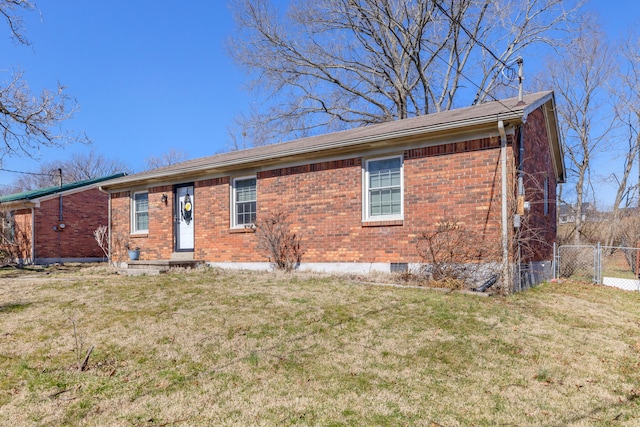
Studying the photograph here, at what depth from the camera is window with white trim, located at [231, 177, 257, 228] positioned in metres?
11.7

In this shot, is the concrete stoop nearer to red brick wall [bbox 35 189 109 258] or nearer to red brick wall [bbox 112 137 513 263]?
red brick wall [bbox 112 137 513 263]

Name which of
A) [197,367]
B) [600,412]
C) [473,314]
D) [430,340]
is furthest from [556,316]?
[197,367]

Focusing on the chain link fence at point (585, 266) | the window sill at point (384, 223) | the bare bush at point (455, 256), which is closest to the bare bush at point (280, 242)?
the window sill at point (384, 223)

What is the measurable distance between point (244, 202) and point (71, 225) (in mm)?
11997

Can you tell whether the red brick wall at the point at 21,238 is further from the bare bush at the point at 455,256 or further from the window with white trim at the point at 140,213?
the bare bush at the point at 455,256

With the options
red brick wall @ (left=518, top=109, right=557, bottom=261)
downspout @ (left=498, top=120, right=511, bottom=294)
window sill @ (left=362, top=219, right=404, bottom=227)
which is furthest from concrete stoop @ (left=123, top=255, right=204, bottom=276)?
red brick wall @ (left=518, top=109, right=557, bottom=261)

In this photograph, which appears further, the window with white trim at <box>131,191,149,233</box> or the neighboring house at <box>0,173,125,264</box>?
the neighboring house at <box>0,173,125,264</box>

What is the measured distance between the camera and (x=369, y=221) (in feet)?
31.3

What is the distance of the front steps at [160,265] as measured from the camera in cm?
1091

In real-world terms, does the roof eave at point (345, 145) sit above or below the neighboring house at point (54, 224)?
above

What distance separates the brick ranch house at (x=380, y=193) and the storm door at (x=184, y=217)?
3 centimetres

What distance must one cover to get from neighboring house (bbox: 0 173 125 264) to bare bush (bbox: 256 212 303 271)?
41.3 feet

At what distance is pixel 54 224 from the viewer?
18.8m

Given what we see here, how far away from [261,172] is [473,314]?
7.11 metres
